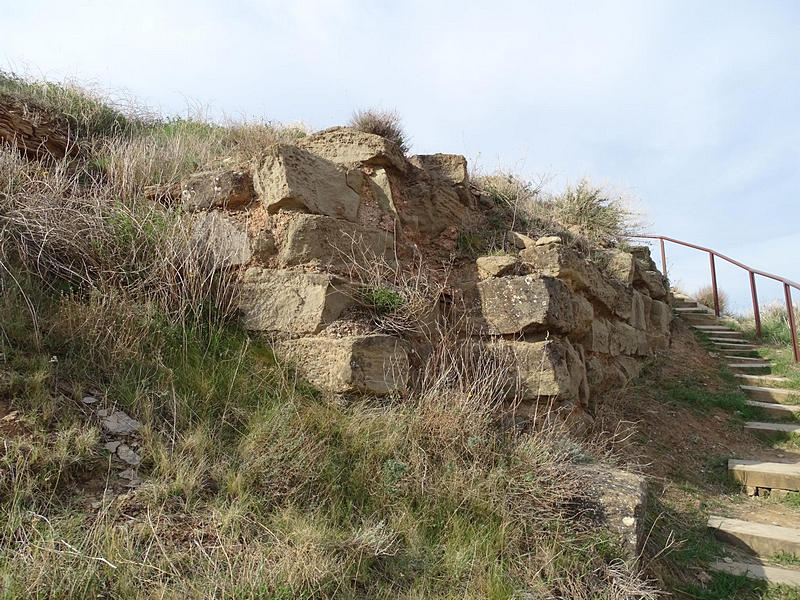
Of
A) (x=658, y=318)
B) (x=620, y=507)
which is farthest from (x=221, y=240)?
(x=658, y=318)

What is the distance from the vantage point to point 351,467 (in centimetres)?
330

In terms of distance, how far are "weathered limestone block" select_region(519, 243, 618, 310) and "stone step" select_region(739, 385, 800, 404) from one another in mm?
3519

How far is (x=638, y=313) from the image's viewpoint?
754 cm

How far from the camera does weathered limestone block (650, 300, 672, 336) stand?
8.32 metres

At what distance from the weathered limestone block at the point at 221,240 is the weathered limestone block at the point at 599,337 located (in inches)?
138

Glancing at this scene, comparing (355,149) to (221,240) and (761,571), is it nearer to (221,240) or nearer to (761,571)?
(221,240)

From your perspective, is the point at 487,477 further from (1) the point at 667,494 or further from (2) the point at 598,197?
(2) the point at 598,197

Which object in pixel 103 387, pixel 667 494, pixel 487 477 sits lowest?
pixel 667 494

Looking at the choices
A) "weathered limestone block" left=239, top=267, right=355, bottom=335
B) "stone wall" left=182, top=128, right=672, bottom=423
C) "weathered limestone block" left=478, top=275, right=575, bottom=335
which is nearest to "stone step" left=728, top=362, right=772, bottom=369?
"stone wall" left=182, top=128, right=672, bottom=423

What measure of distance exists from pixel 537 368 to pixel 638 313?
368 cm

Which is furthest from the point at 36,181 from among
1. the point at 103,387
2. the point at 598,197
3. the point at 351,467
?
the point at 598,197

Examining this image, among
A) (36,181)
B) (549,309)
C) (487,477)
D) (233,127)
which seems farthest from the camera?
(233,127)

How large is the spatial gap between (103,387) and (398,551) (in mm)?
1897

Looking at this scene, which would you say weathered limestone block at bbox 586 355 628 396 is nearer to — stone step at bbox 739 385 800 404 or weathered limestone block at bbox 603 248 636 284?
weathered limestone block at bbox 603 248 636 284
